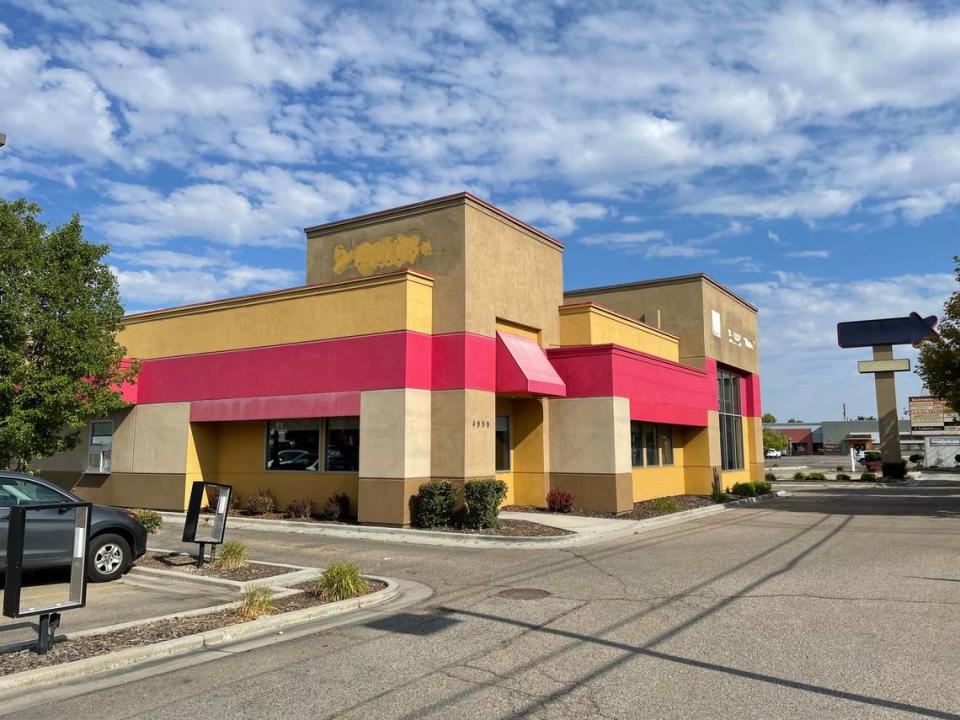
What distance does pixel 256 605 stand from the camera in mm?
8398

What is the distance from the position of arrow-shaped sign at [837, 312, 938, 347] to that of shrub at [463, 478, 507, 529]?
39856 millimetres

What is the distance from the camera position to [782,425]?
11681 centimetres

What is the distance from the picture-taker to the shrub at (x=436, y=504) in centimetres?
1688

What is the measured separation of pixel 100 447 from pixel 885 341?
46057mm

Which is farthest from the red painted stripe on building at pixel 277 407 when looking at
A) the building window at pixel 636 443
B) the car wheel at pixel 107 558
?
the building window at pixel 636 443

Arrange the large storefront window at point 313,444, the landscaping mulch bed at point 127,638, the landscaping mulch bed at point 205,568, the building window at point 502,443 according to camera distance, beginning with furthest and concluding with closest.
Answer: the building window at point 502,443
the large storefront window at point 313,444
the landscaping mulch bed at point 205,568
the landscaping mulch bed at point 127,638

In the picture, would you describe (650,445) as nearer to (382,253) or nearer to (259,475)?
(382,253)

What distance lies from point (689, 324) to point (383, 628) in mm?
23094

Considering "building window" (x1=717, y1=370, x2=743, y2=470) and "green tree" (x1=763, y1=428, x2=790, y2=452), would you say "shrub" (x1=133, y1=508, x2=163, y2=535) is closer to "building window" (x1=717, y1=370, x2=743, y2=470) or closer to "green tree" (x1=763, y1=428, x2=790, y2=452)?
"building window" (x1=717, y1=370, x2=743, y2=470)

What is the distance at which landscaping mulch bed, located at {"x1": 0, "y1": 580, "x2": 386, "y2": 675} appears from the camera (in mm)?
6574

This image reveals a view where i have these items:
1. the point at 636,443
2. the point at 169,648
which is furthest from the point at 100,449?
the point at 169,648

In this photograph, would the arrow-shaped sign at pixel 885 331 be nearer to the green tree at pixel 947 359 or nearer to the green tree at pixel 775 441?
the green tree at pixel 947 359

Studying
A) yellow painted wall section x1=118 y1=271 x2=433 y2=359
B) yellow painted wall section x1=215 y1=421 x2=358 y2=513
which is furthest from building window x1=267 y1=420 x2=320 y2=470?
yellow painted wall section x1=118 y1=271 x2=433 y2=359

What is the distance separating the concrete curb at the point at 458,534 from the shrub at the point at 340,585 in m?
5.71
